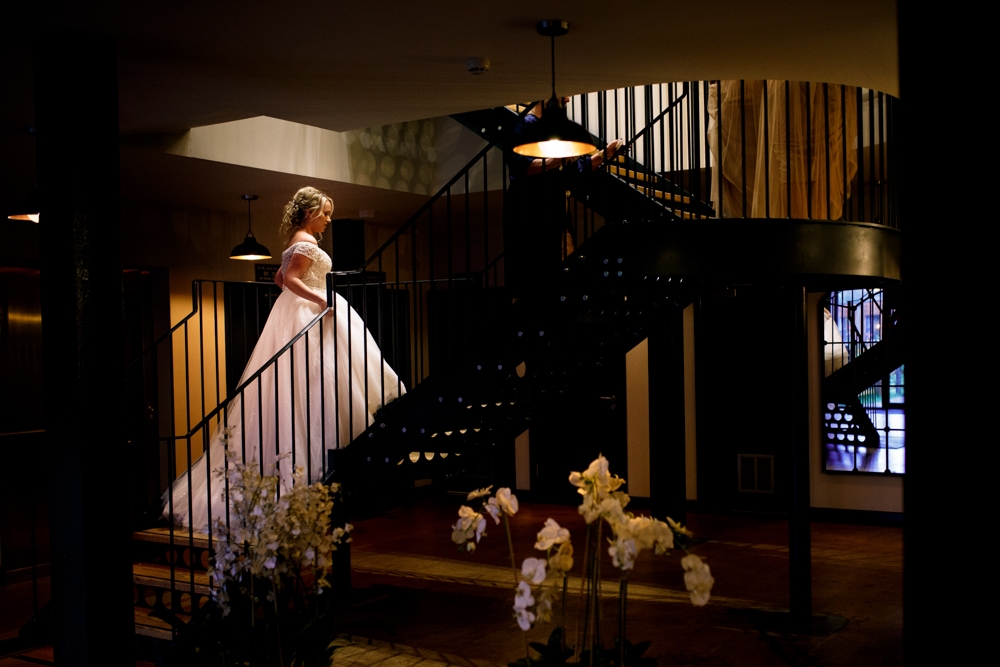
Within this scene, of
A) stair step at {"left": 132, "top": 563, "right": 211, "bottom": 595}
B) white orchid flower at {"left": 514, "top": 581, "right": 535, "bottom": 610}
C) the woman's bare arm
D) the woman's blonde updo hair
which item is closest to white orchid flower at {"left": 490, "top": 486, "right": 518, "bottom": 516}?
white orchid flower at {"left": 514, "top": 581, "right": 535, "bottom": 610}

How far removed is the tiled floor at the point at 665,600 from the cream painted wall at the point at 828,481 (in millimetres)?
275

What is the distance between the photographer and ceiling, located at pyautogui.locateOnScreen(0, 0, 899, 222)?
3.84m

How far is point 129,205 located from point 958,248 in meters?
8.17

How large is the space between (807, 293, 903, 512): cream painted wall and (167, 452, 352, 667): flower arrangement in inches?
273

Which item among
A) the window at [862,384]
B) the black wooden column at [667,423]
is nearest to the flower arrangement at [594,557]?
the black wooden column at [667,423]

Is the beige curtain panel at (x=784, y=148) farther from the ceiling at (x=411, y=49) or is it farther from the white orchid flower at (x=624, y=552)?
the white orchid flower at (x=624, y=552)

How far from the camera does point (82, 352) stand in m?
4.02

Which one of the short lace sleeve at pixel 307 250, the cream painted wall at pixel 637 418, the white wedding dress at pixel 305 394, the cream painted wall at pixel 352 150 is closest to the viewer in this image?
the white wedding dress at pixel 305 394

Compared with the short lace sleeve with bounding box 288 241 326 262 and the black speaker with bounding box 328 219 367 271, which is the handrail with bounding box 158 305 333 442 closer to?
the short lace sleeve with bounding box 288 241 326 262

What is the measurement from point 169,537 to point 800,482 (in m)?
3.76

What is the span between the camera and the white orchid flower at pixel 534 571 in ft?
5.89

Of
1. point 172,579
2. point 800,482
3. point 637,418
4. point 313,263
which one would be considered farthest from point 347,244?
point 800,482

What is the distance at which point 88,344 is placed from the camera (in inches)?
159

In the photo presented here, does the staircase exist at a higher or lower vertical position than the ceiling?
lower
